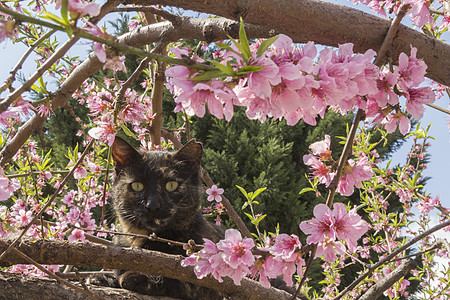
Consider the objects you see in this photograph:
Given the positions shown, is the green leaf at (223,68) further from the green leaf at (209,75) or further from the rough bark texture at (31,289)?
the rough bark texture at (31,289)

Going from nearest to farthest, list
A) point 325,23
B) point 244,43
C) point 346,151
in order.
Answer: point 244,43 → point 346,151 → point 325,23

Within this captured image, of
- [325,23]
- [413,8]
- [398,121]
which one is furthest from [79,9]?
[413,8]

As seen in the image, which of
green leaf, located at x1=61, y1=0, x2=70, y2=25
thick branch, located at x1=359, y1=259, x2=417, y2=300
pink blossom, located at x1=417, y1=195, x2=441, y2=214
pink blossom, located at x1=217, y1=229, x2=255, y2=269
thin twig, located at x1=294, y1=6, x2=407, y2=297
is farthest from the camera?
pink blossom, located at x1=417, y1=195, x2=441, y2=214

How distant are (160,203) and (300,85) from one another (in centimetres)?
125

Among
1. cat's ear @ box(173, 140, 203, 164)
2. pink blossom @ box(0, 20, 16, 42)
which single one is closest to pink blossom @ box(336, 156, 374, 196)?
pink blossom @ box(0, 20, 16, 42)

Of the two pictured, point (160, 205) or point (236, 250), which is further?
point (160, 205)

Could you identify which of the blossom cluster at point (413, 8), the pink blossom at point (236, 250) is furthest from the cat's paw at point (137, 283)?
the blossom cluster at point (413, 8)

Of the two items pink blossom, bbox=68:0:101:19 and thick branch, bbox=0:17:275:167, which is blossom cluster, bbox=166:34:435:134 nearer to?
pink blossom, bbox=68:0:101:19

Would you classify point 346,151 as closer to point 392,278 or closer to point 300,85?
point 300,85

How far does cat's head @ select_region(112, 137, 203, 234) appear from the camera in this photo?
1931 millimetres

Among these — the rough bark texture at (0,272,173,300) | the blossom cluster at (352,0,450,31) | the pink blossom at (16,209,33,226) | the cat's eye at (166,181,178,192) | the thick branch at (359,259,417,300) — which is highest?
the blossom cluster at (352,0,450,31)

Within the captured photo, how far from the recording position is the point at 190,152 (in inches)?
86.6

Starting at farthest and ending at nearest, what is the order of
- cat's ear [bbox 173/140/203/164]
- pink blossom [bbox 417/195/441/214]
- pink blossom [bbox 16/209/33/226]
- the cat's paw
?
pink blossom [bbox 417/195/441/214] < pink blossom [bbox 16/209/33/226] < cat's ear [bbox 173/140/203/164] < the cat's paw

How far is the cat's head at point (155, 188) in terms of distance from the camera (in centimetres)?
193
